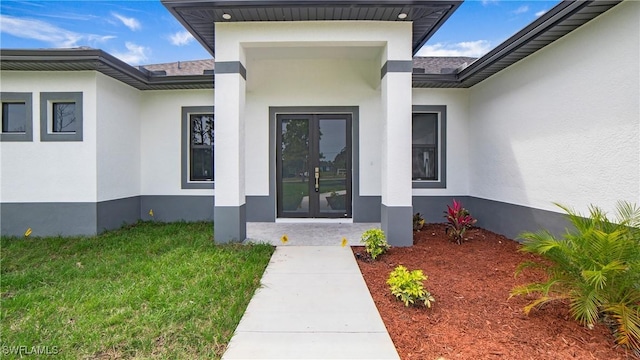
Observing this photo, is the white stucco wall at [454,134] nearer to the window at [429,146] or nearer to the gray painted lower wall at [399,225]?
the window at [429,146]

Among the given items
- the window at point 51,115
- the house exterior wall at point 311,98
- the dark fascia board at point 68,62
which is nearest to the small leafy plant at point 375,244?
the house exterior wall at point 311,98

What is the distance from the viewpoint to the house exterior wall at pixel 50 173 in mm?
6211

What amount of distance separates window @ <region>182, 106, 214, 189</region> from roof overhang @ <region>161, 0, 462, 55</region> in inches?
109

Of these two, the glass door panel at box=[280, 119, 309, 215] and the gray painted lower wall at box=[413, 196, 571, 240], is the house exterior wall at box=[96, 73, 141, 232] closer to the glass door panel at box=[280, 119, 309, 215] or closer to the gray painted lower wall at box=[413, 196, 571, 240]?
the glass door panel at box=[280, 119, 309, 215]

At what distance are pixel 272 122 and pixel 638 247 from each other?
6656 millimetres

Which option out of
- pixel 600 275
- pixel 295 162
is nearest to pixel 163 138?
pixel 295 162

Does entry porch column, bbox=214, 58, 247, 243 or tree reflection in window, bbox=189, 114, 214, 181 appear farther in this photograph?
tree reflection in window, bbox=189, 114, 214, 181

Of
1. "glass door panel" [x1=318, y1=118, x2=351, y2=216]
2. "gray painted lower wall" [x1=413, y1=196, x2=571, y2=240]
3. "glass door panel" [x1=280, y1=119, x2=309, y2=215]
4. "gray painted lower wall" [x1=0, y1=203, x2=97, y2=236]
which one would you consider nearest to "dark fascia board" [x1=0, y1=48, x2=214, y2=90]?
"glass door panel" [x1=280, y1=119, x2=309, y2=215]

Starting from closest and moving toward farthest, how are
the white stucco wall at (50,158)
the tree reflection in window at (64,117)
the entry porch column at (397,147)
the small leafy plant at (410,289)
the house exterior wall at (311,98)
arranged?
the small leafy plant at (410,289), the entry porch column at (397,147), the white stucco wall at (50,158), the tree reflection in window at (64,117), the house exterior wall at (311,98)

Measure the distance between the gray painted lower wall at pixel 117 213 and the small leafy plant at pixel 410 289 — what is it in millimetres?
6217

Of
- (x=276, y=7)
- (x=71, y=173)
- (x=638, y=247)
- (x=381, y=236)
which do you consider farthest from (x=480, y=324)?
(x=71, y=173)

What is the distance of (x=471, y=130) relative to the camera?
7.51 m

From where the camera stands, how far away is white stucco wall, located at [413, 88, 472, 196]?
7.62 m

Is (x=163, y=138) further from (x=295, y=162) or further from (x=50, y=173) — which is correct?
(x=295, y=162)
